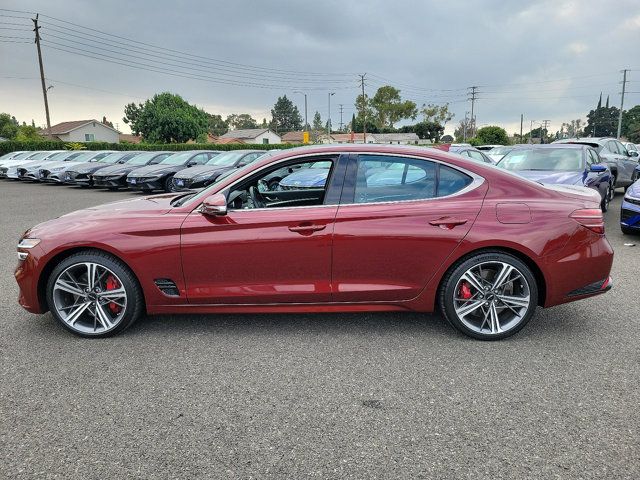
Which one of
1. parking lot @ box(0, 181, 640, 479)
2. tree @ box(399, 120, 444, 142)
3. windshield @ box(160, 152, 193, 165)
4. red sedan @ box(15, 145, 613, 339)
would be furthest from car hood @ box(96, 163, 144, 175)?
tree @ box(399, 120, 444, 142)

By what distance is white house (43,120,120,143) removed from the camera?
68.5 m

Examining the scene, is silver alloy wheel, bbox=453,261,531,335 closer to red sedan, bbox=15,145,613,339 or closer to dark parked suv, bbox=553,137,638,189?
red sedan, bbox=15,145,613,339

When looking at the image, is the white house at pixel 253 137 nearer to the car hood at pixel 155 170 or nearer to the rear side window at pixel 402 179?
the car hood at pixel 155 170

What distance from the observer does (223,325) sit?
4012 millimetres

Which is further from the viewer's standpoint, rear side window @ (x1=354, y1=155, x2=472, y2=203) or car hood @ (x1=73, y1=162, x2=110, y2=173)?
car hood @ (x1=73, y1=162, x2=110, y2=173)

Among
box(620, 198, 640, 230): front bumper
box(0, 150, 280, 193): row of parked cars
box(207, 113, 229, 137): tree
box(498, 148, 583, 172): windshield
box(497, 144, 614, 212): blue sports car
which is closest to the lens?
box(620, 198, 640, 230): front bumper

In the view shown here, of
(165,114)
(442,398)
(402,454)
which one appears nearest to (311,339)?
(442,398)

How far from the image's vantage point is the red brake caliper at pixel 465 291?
364 centimetres

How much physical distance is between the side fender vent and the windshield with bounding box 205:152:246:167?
12.0 metres

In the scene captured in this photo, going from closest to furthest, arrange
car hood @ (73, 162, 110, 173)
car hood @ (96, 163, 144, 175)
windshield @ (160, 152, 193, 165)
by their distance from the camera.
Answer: car hood @ (96, 163, 144, 175) → windshield @ (160, 152, 193, 165) → car hood @ (73, 162, 110, 173)

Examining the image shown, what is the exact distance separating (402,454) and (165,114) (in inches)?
2431

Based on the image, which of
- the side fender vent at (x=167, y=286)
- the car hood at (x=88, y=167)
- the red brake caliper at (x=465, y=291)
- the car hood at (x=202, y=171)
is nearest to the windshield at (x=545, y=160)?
the red brake caliper at (x=465, y=291)

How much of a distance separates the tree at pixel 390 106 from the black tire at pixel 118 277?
323 ft

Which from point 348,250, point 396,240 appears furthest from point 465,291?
point 348,250
